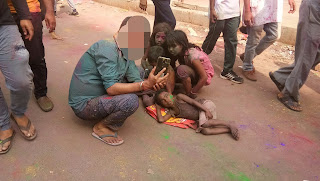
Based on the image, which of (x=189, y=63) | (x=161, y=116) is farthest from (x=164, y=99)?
(x=189, y=63)

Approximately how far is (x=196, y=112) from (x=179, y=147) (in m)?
0.57

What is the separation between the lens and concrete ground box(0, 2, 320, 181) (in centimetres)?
225

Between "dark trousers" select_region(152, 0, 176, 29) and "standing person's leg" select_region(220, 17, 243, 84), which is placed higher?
"dark trousers" select_region(152, 0, 176, 29)

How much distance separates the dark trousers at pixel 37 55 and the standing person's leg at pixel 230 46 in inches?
93.7

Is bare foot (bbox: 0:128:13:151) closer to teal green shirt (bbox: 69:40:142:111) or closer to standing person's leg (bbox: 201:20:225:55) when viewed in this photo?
teal green shirt (bbox: 69:40:142:111)

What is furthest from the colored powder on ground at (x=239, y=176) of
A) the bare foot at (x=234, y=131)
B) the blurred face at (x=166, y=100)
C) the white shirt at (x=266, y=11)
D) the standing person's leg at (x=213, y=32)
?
the white shirt at (x=266, y=11)

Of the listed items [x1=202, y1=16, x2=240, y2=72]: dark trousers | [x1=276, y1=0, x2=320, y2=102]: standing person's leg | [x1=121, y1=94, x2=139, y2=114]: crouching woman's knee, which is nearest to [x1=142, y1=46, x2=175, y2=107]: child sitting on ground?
[x1=121, y1=94, x2=139, y2=114]: crouching woman's knee

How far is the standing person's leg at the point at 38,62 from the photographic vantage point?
2.76m

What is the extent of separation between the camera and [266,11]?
148 inches

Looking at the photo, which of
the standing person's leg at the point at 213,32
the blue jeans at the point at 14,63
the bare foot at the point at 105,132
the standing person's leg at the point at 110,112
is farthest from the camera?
the standing person's leg at the point at 213,32

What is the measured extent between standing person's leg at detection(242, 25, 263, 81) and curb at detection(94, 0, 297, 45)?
186 cm

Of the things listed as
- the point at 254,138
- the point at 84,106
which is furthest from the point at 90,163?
the point at 254,138

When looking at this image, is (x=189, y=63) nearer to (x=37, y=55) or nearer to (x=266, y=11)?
(x=266, y=11)

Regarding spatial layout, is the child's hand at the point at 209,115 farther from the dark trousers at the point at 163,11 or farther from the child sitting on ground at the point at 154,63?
the dark trousers at the point at 163,11
